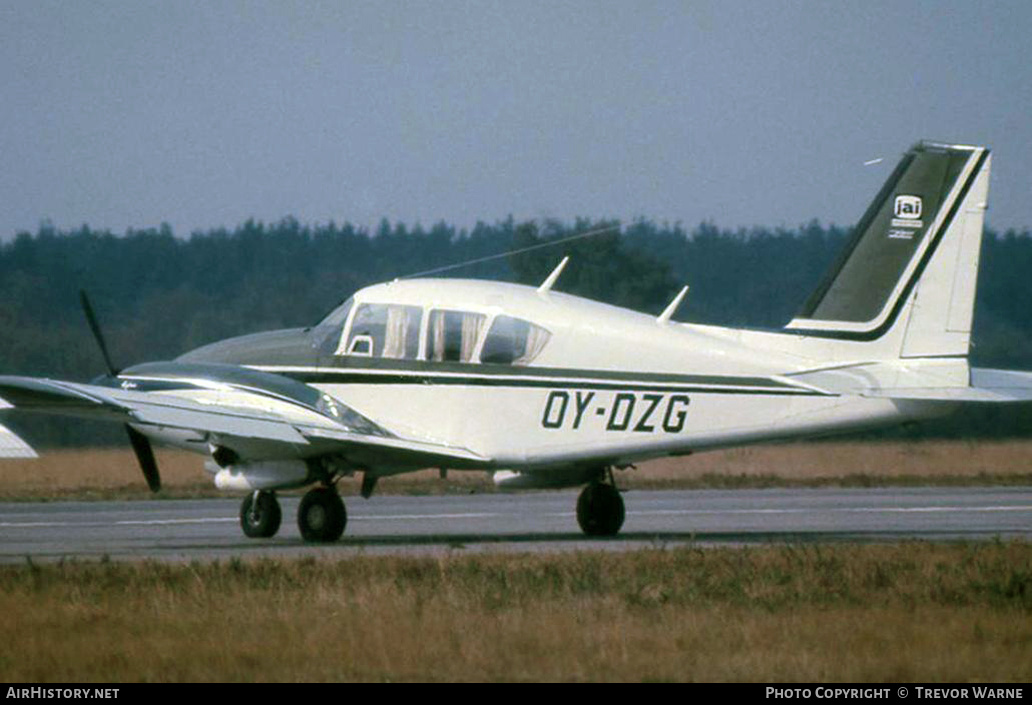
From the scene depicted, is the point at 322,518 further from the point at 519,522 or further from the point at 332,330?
the point at 519,522

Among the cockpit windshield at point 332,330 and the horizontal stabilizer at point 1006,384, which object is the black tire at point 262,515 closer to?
the cockpit windshield at point 332,330

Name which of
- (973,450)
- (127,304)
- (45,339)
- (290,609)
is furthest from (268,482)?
(127,304)

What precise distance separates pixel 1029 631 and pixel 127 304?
168 feet

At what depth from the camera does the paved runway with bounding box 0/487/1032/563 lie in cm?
2059

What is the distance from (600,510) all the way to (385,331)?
3.32 metres

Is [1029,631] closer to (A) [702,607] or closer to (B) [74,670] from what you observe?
(A) [702,607]

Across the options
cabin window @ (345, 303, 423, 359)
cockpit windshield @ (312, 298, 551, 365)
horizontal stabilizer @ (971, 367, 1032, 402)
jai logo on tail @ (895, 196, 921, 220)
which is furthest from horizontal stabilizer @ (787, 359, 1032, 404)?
cabin window @ (345, 303, 423, 359)

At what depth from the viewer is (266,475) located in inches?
812

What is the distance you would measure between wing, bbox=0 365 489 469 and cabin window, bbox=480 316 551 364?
44.7 inches

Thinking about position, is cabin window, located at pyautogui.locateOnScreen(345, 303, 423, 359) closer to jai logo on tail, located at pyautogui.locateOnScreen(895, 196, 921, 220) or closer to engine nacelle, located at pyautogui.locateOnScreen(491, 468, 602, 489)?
engine nacelle, located at pyautogui.locateOnScreen(491, 468, 602, 489)

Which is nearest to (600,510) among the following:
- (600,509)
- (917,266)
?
(600,509)

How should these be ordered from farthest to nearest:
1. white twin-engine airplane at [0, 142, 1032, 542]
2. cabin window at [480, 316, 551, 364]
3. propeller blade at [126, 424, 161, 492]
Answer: propeller blade at [126, 424, 161, 492] → cabin window at [480, 316, 551, 364] → white twin-engine airplane at [0, 142, 1032, 542]

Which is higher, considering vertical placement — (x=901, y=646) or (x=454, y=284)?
(x=454, y=284)

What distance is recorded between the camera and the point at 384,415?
2091 cm
